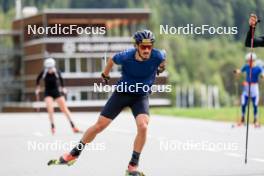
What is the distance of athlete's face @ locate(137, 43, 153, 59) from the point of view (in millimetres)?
12062

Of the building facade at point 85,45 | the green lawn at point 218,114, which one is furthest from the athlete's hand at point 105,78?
the building facade at point 85,45

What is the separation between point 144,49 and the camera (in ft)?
39.7

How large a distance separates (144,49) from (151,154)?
4.73m

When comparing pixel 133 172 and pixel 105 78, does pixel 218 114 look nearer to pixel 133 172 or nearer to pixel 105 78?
pixel 105 78

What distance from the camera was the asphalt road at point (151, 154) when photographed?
520 inches

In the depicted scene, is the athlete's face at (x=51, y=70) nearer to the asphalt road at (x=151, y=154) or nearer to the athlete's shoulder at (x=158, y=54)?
the asphalt road at (x=151, y=154)

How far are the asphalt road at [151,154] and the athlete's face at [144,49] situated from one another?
1.52m

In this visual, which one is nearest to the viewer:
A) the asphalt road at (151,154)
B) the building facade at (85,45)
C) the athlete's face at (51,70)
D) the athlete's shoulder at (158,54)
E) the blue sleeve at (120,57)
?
the blue sleeve at (120,57)

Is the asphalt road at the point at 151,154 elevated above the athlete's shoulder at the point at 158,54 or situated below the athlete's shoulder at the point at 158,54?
below

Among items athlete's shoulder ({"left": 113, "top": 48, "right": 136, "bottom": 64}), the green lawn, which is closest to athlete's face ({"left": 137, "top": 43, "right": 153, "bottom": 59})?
athlete's shoulder ({"left": 113, "top": 48, "right": 136, "bottom": 64})

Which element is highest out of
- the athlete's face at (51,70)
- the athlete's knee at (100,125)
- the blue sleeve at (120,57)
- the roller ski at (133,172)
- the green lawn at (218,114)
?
the blue sleeve at (120,57)

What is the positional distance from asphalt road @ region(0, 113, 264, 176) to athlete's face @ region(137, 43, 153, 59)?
59.7 inches

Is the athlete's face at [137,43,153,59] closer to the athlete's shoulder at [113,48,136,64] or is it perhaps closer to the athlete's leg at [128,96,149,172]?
the athlete's shoulder at [113,48,136,64]

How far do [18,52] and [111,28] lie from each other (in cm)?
1208
